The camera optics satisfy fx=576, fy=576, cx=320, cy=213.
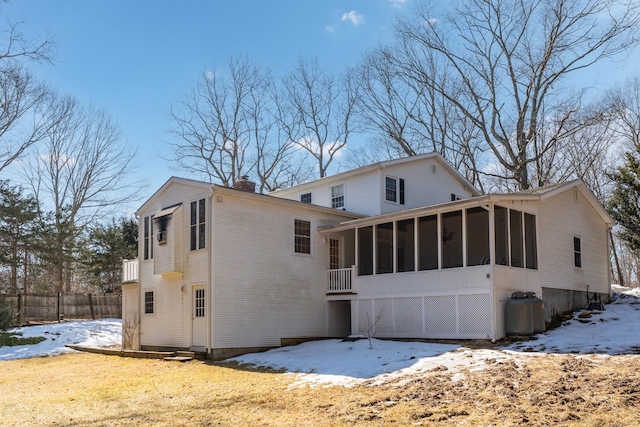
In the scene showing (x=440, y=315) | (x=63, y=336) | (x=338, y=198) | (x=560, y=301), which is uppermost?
(x=338, y=198)

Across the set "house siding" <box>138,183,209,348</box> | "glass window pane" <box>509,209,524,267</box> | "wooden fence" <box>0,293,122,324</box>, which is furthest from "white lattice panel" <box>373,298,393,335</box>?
"wooden fence" <box>0,293,122,324</box>

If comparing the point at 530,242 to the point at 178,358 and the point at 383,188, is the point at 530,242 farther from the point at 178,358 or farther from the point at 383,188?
the point at 178,358

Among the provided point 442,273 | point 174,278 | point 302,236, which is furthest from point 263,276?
point 442,273

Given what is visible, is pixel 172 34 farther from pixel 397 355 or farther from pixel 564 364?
pixel 564 364

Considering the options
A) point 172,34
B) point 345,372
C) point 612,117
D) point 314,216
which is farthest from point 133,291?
point 612,117

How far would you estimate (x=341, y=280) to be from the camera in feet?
62.1

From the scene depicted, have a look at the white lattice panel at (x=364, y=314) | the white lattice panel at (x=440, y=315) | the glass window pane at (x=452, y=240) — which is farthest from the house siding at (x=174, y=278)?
the glass window pane at (x=452, y=240)

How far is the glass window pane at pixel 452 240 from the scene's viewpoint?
A: 20141mm

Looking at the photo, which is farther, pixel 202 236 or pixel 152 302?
pixel 152 302

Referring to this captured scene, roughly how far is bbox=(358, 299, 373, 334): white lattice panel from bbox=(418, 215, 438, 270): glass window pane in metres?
3.63

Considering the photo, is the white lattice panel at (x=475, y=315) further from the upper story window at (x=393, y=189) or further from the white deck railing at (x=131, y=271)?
the white deck railing at (x=131, y=271)

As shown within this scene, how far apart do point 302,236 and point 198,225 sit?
3.49m

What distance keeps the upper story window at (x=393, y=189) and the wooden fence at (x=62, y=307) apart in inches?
649

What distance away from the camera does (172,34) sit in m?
19.8
